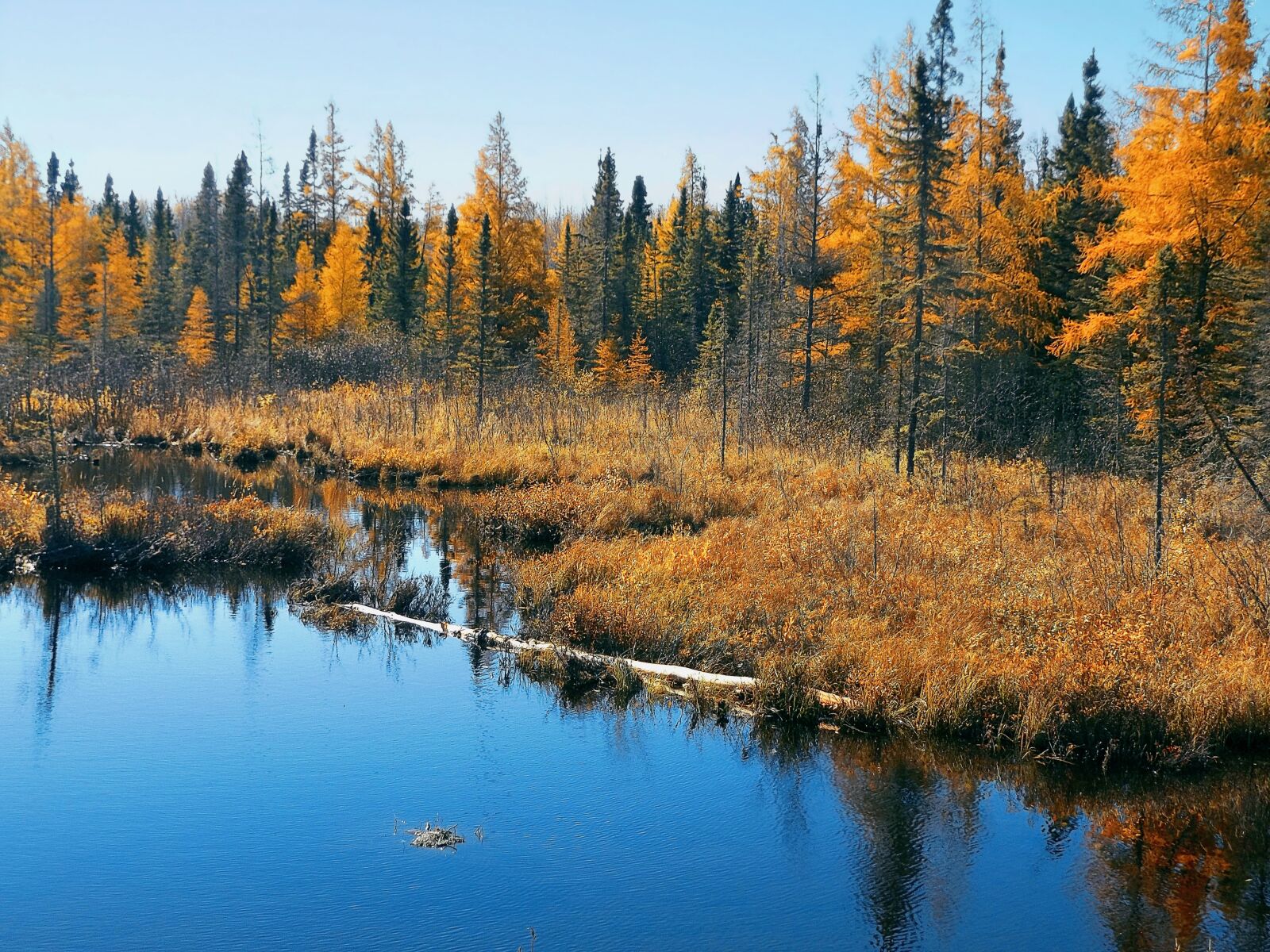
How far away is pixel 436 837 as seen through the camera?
694 cm

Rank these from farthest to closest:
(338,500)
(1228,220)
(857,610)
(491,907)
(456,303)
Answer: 1. (456,303)
2. (338,500)
3. (1228,220)
4. (857,610)
5. (491,907)

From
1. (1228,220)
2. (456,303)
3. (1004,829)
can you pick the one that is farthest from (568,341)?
(1004,829)

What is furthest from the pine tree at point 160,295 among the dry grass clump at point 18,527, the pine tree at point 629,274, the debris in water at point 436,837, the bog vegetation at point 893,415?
the debris in water at point 436,837

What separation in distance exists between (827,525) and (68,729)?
9.21 m

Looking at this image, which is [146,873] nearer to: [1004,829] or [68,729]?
[68,729]

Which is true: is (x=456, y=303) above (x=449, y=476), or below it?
above

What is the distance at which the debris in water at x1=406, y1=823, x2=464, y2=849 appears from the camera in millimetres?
6871

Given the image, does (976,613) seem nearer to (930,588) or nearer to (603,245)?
(930,588)

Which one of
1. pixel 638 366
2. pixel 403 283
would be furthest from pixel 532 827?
pixel 403 283

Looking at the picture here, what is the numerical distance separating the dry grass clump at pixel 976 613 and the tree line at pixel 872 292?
5.38 ft

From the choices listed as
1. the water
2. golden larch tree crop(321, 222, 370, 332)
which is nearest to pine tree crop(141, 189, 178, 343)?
golden larch tree crop(321, 222, 370, 332)

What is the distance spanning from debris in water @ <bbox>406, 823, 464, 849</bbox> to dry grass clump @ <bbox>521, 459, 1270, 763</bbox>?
3.44 metres

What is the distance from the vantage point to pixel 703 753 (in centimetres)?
862

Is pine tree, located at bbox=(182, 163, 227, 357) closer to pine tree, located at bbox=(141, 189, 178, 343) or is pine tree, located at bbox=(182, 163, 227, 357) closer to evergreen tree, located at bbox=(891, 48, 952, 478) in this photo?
pine tree, located at bbox=(141, 189, 178, 343)
